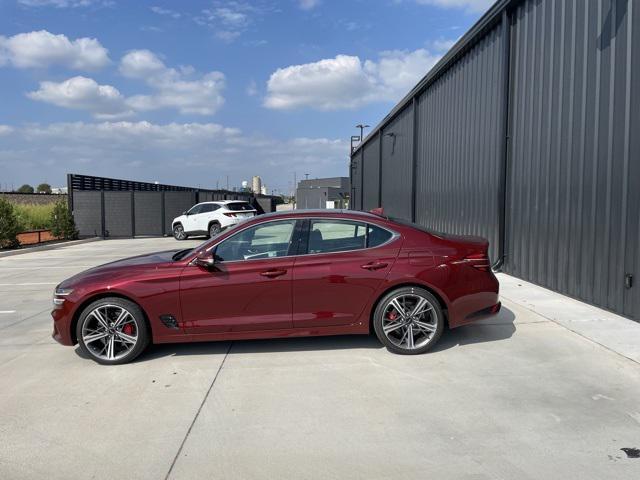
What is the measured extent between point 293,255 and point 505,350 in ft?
8.05

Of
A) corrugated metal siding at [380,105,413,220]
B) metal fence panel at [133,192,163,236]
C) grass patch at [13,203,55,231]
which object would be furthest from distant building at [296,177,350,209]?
grass patch at [13,203,55,231]

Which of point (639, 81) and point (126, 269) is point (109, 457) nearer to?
point (126, 269)

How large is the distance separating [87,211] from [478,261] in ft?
84.8

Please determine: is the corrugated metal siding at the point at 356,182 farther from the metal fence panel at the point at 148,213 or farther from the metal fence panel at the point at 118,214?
the metal fence panel at the point at 118,214

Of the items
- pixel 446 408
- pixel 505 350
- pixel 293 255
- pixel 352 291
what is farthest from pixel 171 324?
pixel 505 350

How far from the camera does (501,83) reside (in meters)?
10.1

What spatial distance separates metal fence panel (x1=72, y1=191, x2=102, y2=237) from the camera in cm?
2700

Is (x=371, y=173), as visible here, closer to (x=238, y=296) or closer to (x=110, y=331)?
(x=238, y=296)

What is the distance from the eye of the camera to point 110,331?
5164 millimetres

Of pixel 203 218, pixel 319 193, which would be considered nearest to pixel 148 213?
pixel 203 218

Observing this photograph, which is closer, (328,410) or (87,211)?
(328,410)

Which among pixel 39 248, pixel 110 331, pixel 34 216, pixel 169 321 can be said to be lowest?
pixel 39 248

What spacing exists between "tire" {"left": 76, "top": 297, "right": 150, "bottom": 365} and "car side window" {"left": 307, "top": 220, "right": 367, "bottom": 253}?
192cm

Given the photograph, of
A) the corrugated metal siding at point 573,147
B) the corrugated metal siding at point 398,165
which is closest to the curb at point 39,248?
the corrugated metal siding at point 398,165
